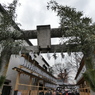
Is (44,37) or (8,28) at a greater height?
(8,28)

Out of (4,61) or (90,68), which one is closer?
(90,68)

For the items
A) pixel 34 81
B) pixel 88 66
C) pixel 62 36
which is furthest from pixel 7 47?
pixel 34 81

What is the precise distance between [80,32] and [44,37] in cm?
193

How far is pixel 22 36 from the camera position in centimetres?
559

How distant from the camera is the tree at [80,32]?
4059 mm

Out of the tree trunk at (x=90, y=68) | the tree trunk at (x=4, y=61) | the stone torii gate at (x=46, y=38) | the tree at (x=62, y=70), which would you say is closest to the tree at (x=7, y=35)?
the tree trunk at (x=4, y=61)

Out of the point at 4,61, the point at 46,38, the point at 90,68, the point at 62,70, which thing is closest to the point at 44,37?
the point at 46,38

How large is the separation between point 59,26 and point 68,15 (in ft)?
2.39

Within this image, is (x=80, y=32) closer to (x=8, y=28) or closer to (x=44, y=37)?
(x=44, y=37)

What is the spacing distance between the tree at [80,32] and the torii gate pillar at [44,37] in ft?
2.71

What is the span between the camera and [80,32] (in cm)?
441

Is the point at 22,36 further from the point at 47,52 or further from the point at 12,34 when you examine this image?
the point at 47,52

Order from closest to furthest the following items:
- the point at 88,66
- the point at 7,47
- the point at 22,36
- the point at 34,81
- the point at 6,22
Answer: the point at 88,66 → the point at 7,47 → the point at 6,22 → the point at 22,36 → the point at 34,81

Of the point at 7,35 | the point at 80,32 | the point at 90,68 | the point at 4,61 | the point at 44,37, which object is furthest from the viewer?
the point at 44,37
